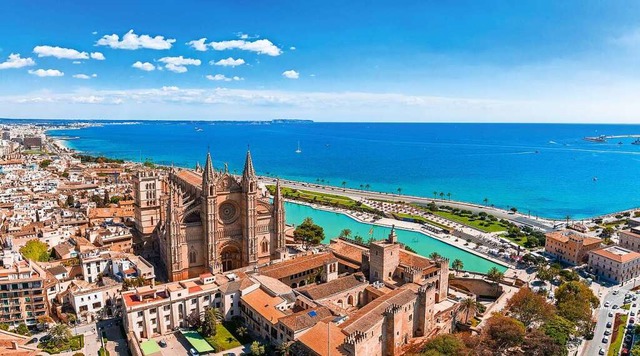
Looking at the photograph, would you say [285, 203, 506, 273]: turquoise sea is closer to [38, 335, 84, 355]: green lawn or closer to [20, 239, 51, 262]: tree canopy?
[20, 239, 51, 262]: tree canopy

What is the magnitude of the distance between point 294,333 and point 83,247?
3542 centimetres

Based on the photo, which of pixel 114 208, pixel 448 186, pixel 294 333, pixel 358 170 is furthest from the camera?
pixel 358 170

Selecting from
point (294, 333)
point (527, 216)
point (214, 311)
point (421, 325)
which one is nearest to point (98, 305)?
point (214, 311)

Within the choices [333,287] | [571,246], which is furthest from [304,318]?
[571,246]

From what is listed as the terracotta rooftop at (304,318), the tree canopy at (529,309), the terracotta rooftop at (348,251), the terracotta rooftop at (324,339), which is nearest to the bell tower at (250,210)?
the terracotta rooftop at (348,251)

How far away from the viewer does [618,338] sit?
42.2m

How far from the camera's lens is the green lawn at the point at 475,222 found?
8419 cm

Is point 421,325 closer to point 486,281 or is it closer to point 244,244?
point 486,281

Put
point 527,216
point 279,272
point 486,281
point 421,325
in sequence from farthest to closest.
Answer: point 527,216 → point 486,281 → point 279,272 → point 421,325

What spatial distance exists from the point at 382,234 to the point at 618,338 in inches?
1697

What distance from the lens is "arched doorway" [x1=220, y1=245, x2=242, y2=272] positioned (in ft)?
176

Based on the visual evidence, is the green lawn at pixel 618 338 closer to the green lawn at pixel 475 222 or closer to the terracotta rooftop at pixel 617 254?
the terracotta rooftop at pixel 617 254

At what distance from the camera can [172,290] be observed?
1607 inches

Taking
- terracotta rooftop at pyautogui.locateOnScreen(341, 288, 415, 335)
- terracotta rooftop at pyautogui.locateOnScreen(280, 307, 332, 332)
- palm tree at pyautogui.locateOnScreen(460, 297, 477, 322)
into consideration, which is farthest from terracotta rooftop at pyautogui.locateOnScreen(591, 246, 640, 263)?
terracotta rooftop at pyautogui.locateOnScreen(280, 307, 332, 332)
